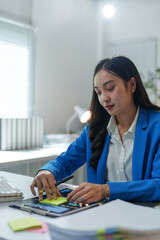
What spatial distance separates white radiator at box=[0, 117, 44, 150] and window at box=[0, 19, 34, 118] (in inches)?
14.3

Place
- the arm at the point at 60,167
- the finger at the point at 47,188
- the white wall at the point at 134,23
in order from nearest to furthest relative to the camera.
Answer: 1. the finger at the point at 47,188
2. the arm at the point at 60,167
3. the white wall at the point at 134,23

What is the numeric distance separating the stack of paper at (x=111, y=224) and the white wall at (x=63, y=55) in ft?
8.62

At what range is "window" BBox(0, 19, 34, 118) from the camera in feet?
9.90

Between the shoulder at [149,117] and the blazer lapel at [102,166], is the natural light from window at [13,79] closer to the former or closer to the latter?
the blazer lapel at [102,166]

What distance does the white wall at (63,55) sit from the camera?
340 centimetres

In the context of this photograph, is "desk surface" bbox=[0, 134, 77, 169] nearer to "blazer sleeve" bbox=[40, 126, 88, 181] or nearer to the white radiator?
the white radiator

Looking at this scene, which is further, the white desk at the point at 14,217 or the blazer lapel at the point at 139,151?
the blazer lapel at the point at 139,151

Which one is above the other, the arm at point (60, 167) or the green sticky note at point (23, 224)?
the arm at point (60, 167)

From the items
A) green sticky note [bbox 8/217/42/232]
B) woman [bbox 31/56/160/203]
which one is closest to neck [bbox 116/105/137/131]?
woman [bbox 31/56/160/203]

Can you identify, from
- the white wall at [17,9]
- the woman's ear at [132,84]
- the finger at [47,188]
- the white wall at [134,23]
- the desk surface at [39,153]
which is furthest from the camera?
the white wall at [134,23]

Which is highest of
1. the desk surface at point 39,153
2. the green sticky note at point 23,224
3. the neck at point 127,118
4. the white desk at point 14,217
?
the neck at point 127,118

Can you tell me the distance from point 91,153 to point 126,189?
1.47ft

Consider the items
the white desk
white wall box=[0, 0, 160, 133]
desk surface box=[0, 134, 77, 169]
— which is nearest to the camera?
the white desk

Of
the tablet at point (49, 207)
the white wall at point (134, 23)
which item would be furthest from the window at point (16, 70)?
the tablet at point (49, 207)
